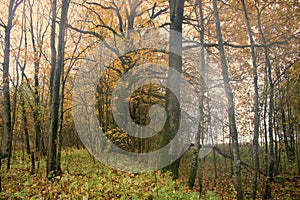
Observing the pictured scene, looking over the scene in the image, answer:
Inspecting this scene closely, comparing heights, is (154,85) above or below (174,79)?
above

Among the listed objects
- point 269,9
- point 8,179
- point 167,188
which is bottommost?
point 8,179

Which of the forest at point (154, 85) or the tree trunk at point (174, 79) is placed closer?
the forest at point (154, 85)

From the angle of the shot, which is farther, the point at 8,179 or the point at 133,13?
the point at 133,13

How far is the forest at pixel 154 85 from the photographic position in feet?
26.2

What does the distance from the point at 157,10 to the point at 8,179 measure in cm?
1139

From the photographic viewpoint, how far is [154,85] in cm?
1689

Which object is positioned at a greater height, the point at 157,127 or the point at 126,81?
the point at 126,81

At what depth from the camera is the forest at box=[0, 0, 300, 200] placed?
8000 millimetres

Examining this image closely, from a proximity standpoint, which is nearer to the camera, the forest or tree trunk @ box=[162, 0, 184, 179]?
the forest

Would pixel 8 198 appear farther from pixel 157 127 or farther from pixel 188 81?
pixel 157 127

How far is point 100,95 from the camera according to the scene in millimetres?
17250

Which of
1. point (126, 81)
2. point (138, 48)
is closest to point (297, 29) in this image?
point (138, 48)

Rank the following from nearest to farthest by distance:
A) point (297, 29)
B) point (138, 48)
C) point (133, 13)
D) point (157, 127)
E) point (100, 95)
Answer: point (297, 29) → point (138, 48) → point (133, 13) → point (100, 95) → point (157, 127)

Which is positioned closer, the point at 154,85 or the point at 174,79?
→ the point at 174,79
